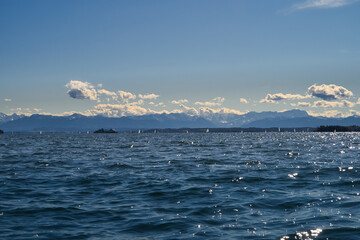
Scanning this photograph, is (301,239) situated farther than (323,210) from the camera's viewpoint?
No

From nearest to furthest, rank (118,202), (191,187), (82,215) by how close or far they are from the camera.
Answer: (82,215)
(118,202)
(191,187)

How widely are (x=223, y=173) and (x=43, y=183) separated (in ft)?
53.2

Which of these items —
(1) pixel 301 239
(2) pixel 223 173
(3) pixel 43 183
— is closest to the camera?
(1) pixel 301 239

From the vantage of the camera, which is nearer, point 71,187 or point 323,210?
point 323,210

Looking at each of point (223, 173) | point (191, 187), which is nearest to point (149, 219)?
point (191, 187)

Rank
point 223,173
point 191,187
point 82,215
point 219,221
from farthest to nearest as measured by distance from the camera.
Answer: point 223,173 → point 191,187 → point 82,215 → point 219,221

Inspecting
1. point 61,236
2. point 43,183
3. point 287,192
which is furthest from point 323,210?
point 43,183

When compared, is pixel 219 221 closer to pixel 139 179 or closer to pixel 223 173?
pixel 139 179

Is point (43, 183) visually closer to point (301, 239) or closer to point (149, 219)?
point (149, 219)

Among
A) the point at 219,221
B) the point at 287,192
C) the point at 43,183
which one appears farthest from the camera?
the point at 43,183

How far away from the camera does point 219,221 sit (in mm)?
16219

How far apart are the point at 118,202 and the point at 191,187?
6.55 m

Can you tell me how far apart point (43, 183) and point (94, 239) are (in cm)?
1622

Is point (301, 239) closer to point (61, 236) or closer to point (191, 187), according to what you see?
point (61, 236)
